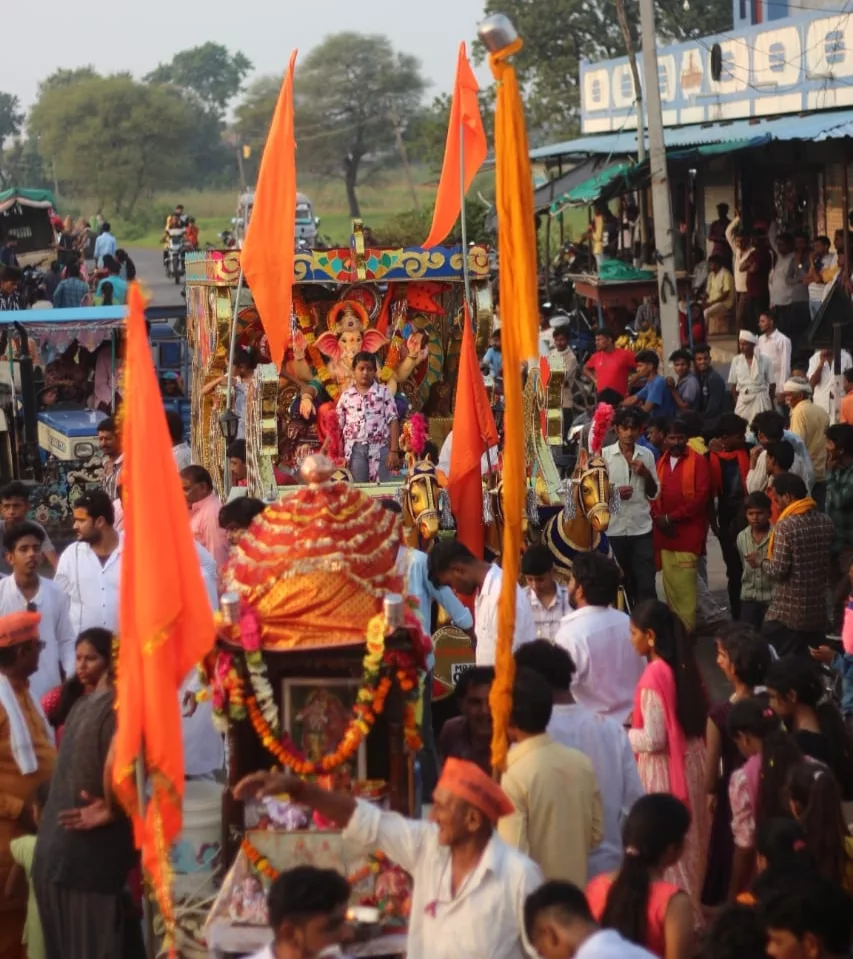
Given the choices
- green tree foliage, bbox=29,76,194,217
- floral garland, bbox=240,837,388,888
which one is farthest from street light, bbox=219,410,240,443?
green tree foliage, bbox=29,76,194,217

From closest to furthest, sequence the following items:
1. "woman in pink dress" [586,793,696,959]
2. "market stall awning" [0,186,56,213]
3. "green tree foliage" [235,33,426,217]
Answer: "woman in pink dress" [586,793,696,959] → "market stall awning" [0,186,56,213] → "green tree foliage" [235,33,426,217]

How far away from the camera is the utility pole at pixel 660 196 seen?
19.0 metres

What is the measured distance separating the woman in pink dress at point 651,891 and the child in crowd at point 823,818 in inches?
26.4

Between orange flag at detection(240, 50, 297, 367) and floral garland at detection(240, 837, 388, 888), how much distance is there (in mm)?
5352

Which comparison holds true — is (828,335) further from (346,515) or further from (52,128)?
(52,128)

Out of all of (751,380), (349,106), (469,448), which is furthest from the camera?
(349,106)

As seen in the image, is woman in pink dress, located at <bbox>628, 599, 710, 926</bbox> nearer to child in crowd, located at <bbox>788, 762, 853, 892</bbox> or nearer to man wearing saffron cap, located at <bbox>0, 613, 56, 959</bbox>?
child in crowd, located at <bbox>788, 762, 853, 892</bbox>

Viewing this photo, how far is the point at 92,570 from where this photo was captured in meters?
9.00

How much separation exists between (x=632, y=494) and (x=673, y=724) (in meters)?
4.84

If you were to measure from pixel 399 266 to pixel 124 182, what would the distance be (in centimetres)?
7319

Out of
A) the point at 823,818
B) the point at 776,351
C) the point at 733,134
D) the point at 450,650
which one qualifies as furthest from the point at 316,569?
the point at 733,134

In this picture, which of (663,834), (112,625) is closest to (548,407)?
(112,625)

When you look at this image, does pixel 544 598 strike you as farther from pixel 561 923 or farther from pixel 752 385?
pixel 752 385

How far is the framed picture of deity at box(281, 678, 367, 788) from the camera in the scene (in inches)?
262
